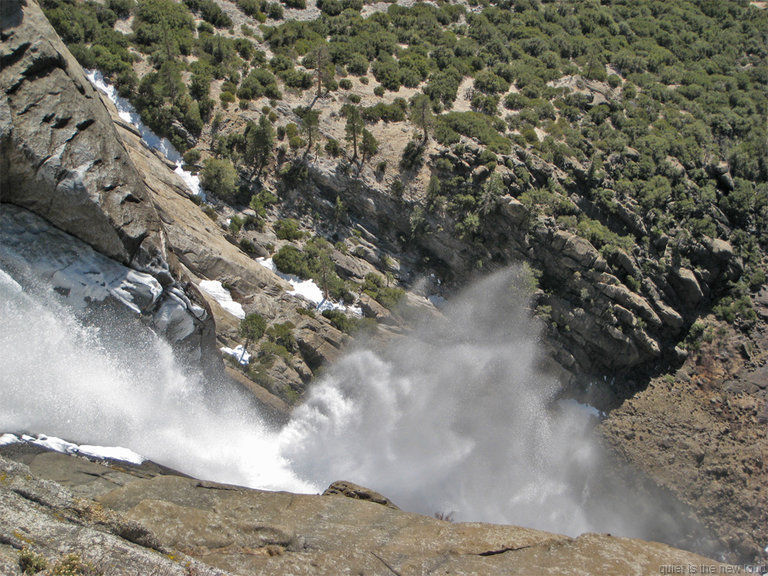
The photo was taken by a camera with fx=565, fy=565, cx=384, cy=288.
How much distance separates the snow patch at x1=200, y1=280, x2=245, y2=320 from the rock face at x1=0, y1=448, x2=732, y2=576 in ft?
43.6

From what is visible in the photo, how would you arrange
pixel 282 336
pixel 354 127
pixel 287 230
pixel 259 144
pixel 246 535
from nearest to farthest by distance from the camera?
1. pixel 246 535
2. pixel 282 336
3. pixel 287 230
4. pixel 259 144
5. pixel 354 127

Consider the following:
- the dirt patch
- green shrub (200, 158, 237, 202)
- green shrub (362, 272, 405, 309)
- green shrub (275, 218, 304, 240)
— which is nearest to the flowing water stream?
the dirt patch

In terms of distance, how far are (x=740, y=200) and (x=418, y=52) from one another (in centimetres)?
3077

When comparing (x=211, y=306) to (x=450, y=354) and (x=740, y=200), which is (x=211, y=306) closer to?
(x=450, y=354)

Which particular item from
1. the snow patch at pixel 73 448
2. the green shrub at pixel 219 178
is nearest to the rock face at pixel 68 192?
the snow patch at pixel 73 448

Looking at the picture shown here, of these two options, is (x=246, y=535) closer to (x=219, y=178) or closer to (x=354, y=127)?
(x=219, y=178)

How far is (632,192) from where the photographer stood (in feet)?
140

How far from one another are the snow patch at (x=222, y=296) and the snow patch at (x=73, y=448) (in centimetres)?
1037

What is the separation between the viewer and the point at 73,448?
18.4 m

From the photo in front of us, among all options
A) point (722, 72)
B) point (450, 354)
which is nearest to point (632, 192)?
point (450, 354)

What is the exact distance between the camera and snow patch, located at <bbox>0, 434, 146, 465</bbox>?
17312 millimetres

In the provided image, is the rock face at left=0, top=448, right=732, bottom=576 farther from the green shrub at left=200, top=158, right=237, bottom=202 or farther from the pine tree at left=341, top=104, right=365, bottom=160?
the pine tree at left=341, top=104, right=365, bottom=160

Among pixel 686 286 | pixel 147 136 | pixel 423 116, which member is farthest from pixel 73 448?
pixel 686 286

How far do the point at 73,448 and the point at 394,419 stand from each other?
723 inches
